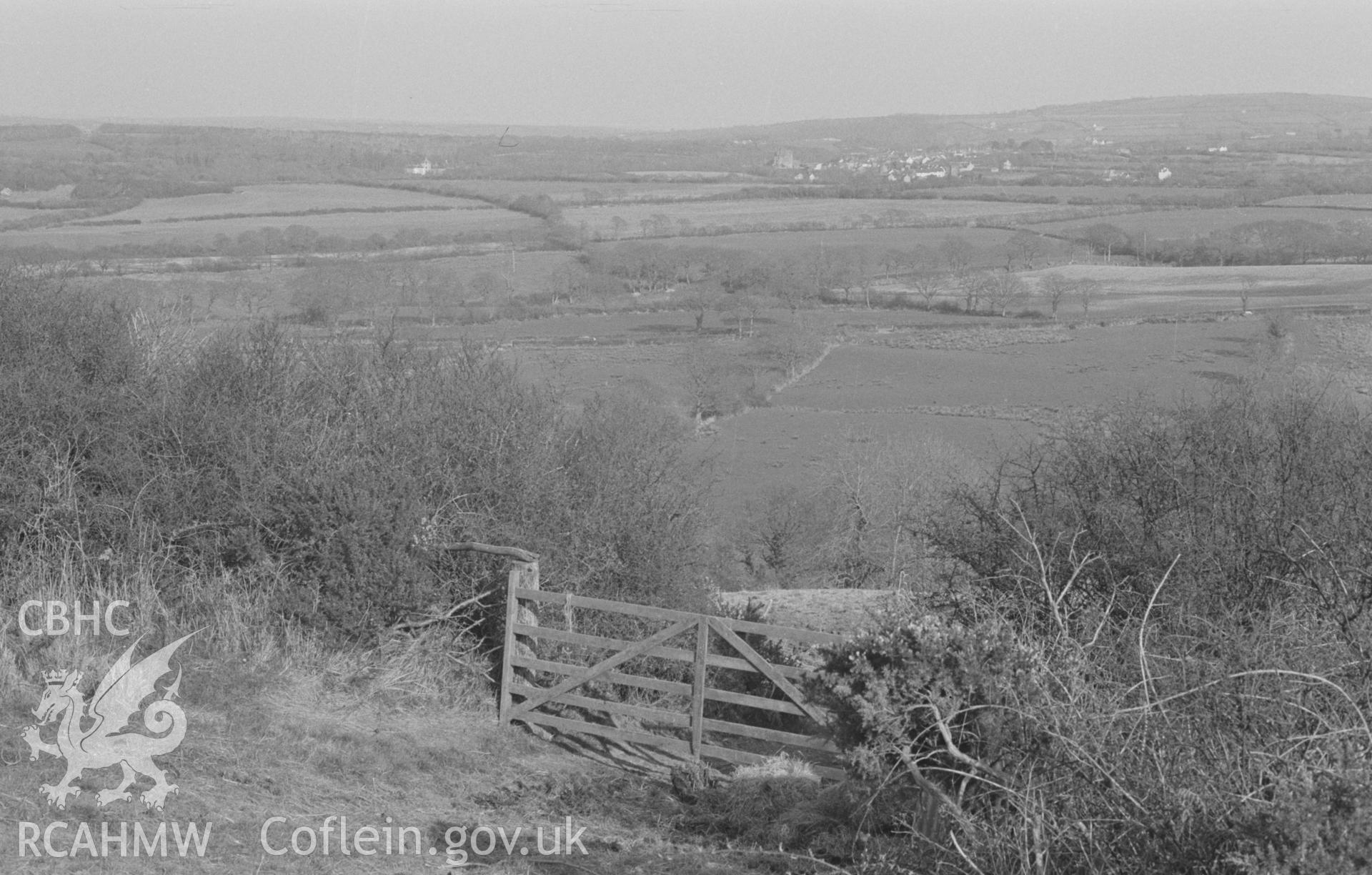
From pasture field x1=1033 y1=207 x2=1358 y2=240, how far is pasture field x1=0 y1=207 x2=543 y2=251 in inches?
1060

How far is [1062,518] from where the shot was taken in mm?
10602

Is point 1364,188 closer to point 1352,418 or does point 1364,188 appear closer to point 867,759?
point 1352,418

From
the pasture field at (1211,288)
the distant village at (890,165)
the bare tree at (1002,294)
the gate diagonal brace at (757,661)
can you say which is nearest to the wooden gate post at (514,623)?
the gate diagonal brace at (757,661)

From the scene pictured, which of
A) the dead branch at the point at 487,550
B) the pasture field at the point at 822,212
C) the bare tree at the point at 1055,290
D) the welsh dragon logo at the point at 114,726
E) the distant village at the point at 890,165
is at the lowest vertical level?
the bare tree at the point at 1055,290

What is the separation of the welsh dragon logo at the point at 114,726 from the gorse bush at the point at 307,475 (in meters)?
1.76

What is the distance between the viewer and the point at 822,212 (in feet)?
226

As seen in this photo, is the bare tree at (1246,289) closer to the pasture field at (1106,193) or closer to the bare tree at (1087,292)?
the bare tree at (1087,292)

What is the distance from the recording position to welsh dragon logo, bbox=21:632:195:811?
5887mm

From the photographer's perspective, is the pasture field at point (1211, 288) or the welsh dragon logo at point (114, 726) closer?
the welsh dragon logo at point (114, 726)

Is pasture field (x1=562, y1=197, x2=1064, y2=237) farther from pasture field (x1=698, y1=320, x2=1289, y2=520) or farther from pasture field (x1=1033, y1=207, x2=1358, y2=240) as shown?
pasture field (x1=698, y1=320, x2=1289, y2=520)

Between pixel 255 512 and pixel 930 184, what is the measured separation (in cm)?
6811

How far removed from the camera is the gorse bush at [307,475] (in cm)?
945

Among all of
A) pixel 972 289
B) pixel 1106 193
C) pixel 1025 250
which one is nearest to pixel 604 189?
pixel 972 289

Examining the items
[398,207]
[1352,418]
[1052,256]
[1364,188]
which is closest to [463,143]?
[398,207]
